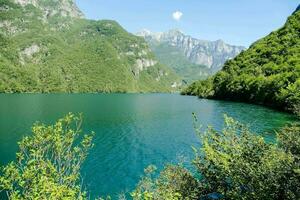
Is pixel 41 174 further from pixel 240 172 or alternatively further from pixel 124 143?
pixel 124 143

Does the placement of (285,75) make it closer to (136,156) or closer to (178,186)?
(136,156)

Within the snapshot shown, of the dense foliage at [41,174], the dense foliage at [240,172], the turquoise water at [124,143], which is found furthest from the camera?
the turquoise water at [124,143]

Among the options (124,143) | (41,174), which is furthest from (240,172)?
(124,143)

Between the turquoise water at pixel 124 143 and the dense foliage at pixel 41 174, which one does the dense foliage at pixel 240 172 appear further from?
the dense foliage at pixel 41 174

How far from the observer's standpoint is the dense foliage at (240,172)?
21.5 m

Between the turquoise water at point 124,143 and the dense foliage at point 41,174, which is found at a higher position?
the dense foliage at point 41,174

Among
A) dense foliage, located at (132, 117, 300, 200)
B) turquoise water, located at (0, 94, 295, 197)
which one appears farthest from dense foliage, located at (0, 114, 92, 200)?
turquoise water, located at (0, 94, 295, 197)

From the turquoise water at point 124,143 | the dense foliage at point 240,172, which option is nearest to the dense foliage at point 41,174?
the dense foliage at point 240,172

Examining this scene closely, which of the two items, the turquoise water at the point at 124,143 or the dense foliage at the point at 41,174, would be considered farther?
the turquoise water at the point at 124,143

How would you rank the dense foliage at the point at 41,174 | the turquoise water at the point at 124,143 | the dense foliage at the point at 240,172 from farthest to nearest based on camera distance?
1. the turquoise water at the point at 124,143
2. the dense foliage at the point at 240,172
3. the dense foliage at the point at 41,174

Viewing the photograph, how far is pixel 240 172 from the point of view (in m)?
23.2

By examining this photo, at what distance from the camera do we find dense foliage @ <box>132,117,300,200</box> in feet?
70.5

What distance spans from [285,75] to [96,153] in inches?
4267

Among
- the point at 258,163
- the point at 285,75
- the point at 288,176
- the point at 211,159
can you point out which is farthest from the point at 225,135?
the point at 285,75
